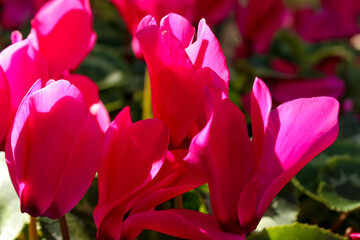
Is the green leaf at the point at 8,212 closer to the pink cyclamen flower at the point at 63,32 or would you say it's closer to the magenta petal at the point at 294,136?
the pink cyclamen flower at the point at 63,32

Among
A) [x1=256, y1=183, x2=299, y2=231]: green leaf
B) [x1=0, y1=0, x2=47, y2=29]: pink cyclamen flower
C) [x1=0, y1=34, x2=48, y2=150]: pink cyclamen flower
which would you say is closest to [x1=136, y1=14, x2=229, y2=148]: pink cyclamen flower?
[x1=0, y1=34, x2=48, y2=150]: pink cyclamen flower

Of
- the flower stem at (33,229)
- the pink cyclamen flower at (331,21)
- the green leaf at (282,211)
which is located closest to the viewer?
the flower stem at (33,229)

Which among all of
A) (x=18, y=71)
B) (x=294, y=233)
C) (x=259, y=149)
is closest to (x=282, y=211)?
(x=294, y=233)

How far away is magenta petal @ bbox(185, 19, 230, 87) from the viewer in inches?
15.9

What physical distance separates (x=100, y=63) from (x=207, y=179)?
0.72 meters

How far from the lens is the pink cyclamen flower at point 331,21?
123 centimetres

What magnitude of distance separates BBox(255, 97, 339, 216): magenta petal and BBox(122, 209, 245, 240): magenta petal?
0.13 feet

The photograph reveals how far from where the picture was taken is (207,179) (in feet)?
1.30

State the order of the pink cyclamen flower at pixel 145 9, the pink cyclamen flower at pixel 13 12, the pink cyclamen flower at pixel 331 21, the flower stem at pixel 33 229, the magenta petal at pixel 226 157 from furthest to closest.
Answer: the pink cyclamen flower at pixel 331 21 → the pink cyclamen flower at pixel 13 12 → the pink cyclamen flower at pixel 145 9 → the flower stem at pixel 33 229 → the magenta petal at pixel 226 157

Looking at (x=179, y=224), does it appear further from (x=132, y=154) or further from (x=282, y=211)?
(x=282, y=211)

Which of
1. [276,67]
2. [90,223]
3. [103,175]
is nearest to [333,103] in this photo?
[103,175]

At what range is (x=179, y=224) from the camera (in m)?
0.38

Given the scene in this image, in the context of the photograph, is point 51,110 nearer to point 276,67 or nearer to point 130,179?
point 130,179

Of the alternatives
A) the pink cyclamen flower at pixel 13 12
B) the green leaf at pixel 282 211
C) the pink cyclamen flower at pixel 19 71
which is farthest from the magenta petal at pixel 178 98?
the pink cyclamen flower at pixel 13 12
